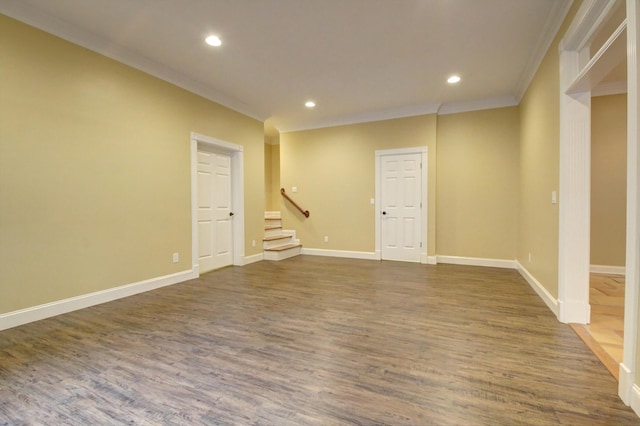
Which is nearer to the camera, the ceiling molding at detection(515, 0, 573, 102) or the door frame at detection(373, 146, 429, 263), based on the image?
the ceiling molding at detection(515, 0, 573, 102)

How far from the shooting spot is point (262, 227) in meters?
5.79

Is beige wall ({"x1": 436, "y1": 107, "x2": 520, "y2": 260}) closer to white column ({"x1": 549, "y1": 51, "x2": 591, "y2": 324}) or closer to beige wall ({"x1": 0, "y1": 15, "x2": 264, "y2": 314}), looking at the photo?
white column ({"x1": 549, "y1": 51, "x2": 591, "y2": 324})

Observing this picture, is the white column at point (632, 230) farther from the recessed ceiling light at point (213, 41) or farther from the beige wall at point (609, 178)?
the beige wall at point (609, 178)

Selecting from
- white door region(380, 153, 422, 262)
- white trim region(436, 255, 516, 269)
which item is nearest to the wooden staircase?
white door region(380, 153, 422, 262)

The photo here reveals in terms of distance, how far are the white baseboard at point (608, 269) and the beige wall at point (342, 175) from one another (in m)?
2.30

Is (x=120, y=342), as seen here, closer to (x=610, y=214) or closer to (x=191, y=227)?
(x=191, y=227)

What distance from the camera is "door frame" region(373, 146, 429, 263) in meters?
5.36

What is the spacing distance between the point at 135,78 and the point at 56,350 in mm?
2960

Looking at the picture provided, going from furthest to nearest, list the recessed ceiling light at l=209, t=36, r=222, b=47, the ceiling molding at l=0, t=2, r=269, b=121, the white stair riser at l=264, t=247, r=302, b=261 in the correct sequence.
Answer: the white stair riser at l=264, t=247, r=302, b=261 → the recessed ceiling light at l=209, t=36, r=222, b=47 → the ceiling molding at l=0, t=2, r=269, b=121

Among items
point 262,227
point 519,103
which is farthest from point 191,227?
point 519,103

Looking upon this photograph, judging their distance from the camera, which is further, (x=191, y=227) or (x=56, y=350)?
(x=191, y=227)

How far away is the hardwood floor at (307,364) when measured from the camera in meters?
1.51

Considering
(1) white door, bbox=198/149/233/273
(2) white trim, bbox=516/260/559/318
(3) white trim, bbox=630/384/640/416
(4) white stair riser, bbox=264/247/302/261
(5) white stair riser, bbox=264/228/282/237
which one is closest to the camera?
(3) white trim, bbox=630/384/640/416

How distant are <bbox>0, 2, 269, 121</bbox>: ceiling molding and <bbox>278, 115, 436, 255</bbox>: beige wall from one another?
78.4 inches
